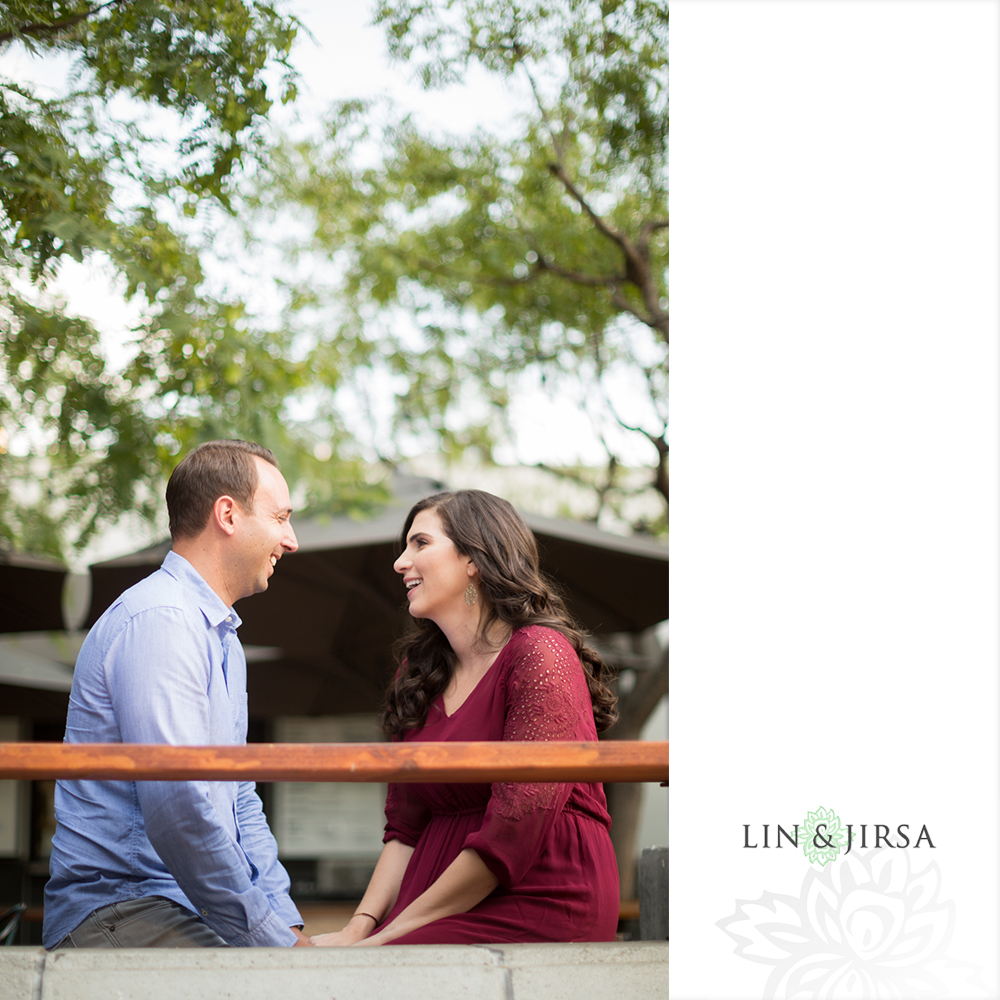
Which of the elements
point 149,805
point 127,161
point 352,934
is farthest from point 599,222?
point 149,805

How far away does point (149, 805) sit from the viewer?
1837 mm

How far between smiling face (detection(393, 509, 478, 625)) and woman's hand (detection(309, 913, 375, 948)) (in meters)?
0.74

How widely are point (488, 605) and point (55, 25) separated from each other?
185 cm

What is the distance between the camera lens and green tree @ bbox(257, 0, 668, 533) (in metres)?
5.31

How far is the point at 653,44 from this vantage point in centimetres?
509

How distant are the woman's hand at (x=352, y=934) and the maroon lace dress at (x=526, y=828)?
119 millimetres

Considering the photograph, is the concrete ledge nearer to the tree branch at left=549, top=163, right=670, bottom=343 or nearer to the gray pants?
the gray pants

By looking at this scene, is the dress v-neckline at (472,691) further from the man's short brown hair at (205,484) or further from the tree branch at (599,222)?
the tree branch at (599,222)

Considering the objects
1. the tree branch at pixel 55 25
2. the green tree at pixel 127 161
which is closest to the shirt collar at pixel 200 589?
the green tree at pixel 127 161

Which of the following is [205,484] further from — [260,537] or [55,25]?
[55,25]

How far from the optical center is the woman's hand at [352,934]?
7.22 feet

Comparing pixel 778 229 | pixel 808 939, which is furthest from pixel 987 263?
pixel 808 939

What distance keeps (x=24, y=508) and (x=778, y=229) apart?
406 inches

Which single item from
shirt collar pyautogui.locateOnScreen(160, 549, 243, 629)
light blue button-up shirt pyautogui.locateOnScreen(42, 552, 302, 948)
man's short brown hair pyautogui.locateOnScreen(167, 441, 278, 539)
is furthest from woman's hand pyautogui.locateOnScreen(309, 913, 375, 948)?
man's short brown hair pyautogui.locateOnScreen(167, 441, 278, 539)
